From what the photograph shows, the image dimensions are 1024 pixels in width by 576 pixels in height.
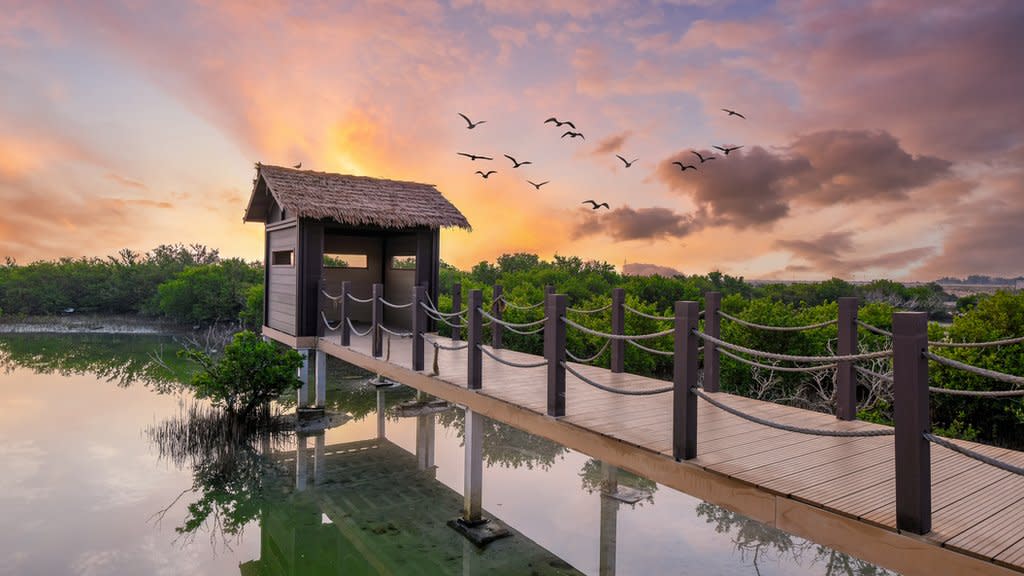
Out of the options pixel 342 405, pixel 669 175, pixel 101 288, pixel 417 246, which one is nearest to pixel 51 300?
pixel 101 288

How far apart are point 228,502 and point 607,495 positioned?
574cm

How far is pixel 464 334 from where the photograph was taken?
18.6 meters

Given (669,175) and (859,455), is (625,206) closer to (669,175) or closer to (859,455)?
(669,175)

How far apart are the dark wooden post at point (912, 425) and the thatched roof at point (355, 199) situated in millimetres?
9708

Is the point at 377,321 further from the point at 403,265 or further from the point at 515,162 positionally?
the point at 403,265

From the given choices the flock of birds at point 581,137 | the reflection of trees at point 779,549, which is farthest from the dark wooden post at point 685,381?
the flock of birds at point 581,137

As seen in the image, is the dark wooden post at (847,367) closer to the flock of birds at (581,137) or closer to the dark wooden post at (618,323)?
the dark wooden post at (618,323)

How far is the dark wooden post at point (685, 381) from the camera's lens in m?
4.38

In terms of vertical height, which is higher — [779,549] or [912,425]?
[912,425]

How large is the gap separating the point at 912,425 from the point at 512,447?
9.62 meters

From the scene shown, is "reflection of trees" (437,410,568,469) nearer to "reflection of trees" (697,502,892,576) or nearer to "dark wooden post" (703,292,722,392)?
"reflection of trees" (697,502,892,576)

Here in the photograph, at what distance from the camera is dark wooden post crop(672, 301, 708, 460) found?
4.38m

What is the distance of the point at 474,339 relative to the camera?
7125 mm

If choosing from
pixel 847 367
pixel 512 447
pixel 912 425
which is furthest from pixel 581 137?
pixel 912 425
